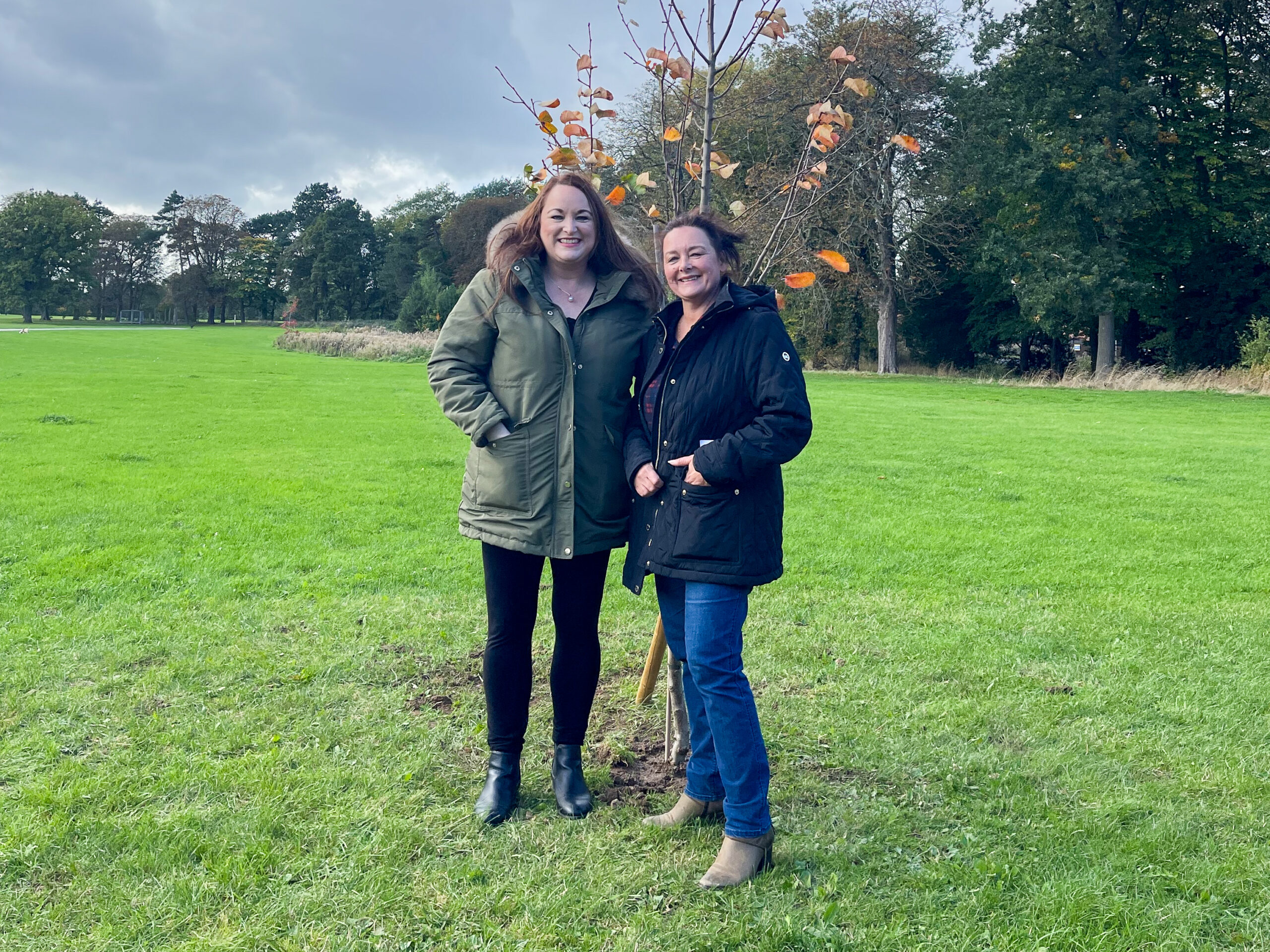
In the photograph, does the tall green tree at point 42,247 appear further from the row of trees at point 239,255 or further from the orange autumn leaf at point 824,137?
the orange autumn leaf at point 824,137

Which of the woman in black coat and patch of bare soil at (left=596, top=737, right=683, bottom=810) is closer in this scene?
the woman in black coat

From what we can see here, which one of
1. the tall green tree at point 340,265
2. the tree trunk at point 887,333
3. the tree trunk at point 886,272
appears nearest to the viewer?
the tree trunk at point 886,272

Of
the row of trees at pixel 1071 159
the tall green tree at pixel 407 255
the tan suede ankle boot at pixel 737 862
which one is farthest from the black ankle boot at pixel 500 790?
the tall green tree at pixel 407 255

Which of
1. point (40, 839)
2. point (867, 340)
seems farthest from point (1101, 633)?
point (867, 340)

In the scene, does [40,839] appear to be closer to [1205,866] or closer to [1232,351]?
[1205,866]

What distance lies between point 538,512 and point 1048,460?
11.2m

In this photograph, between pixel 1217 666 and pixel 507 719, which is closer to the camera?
pixel 507 719

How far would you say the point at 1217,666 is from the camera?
490 centimetres

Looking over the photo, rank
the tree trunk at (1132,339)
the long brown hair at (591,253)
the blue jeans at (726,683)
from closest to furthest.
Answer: the blue jeans at (726,683)
the long brown hair at (591,253)
the tree trunk at (1132,339)

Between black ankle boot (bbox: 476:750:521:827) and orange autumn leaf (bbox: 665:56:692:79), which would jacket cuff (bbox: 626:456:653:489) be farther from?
orange autumn leaf (bbox: 665:56:692:79)

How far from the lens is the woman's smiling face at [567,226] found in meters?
3.09

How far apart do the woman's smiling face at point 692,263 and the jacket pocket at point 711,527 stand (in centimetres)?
63

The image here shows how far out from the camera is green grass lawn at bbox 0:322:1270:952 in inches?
106

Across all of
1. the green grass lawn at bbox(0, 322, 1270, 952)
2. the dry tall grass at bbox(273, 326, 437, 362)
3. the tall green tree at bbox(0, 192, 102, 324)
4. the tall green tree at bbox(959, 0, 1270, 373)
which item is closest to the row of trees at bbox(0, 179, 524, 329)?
the tall green tree at bbox(0, 192, 102, 324)
